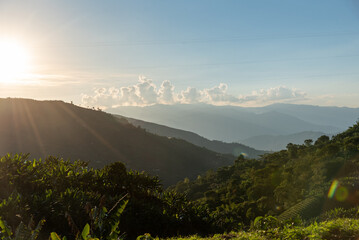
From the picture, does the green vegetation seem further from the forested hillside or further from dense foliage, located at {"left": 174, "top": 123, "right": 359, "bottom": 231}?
dense foliage, located at {"left": 174, "top": 123, "right": 359, "bottom": 231}

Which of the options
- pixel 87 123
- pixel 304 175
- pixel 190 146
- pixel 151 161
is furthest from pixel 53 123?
pixel 304 175

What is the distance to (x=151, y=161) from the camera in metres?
105

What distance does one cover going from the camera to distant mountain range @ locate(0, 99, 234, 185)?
309 feet

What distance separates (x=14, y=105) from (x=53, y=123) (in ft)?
64.9

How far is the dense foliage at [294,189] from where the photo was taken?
12352mm

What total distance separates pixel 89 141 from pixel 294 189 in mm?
92223

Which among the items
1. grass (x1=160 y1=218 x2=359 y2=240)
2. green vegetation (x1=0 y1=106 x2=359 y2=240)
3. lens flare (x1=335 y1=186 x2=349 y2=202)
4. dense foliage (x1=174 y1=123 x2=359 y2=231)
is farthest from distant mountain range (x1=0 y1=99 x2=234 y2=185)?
grass (x1=160 y1=218 x2=359 y2=240)

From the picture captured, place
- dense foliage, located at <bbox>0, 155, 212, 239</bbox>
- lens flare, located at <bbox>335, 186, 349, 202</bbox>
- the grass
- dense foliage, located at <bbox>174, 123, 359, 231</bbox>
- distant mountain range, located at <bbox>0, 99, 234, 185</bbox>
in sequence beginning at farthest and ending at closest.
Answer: distant mountain range, located at <bbox>0, 99, 234, 185</bbox> → dense foliage, located at <bbox>174, 123, 359, 231</bbox> → lens flare, located at <bbox>335, 186, 349, 202</bbox> → dense foliage, located at <bbox>0, 155, 212, 239</bbox> → the grass

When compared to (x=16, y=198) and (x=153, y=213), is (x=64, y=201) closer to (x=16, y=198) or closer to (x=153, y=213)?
(x=16, y=198)

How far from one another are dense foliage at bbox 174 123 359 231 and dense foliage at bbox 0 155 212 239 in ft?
6.06

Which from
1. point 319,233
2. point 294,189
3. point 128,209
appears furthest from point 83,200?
point 294,189

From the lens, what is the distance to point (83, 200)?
9375 millimetres

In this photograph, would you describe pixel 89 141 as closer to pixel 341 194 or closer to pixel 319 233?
pixel 341 194

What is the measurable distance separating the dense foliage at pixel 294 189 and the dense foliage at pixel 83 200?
72.7 inches
